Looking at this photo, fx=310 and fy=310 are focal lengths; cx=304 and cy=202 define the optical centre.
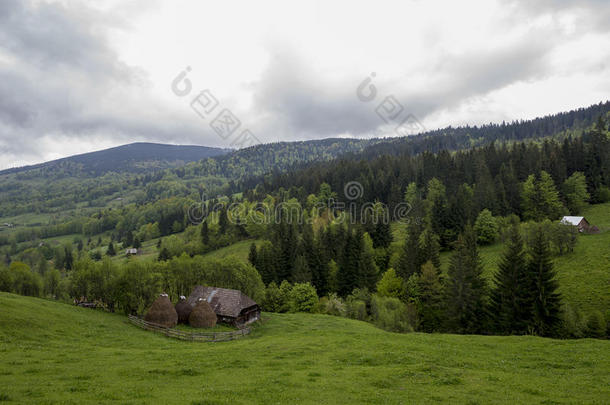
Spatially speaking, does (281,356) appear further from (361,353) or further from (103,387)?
(103,387)

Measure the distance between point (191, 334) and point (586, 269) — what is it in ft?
195

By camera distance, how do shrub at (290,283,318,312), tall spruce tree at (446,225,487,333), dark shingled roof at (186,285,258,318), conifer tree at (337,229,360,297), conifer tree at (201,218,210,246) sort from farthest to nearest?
conifer tree at (201,218,210,246) < conifer tree at (337,229,360,297) < shrub at (290,283,318,312) < dark shingled roof at (186,285,258,318) < tall spruce tree at (446,225,487,333)

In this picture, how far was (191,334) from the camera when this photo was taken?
1415 inches

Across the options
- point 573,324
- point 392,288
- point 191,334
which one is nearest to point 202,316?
point 191,334

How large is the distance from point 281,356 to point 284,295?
34.2 metres

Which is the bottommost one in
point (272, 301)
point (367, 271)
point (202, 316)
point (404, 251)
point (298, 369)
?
point (272, 301)

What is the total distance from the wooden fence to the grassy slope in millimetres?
43854

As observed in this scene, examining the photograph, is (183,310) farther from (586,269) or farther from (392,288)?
(586,269)

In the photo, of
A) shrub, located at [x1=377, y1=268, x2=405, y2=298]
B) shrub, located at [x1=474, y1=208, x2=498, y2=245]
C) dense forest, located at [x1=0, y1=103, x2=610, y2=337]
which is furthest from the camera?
shrub, located at [x1=474, y1=208, x2=498, y2=245]

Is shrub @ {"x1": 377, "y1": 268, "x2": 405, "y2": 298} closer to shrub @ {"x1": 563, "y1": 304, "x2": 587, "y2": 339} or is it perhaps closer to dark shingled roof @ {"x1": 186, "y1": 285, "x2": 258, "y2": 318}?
shrub @ {"x1": 563, "y1": 304, "x2": 587, "y2": 339}

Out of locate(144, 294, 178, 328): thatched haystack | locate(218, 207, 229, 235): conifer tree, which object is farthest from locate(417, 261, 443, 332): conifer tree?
locate(218, 207, 229, 235): conifer tree

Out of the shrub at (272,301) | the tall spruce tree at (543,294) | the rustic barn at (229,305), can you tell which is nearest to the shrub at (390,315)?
the tall spruce tree at (543,294)

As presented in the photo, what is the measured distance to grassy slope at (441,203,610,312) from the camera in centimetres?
4216

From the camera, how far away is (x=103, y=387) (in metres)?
15.6
